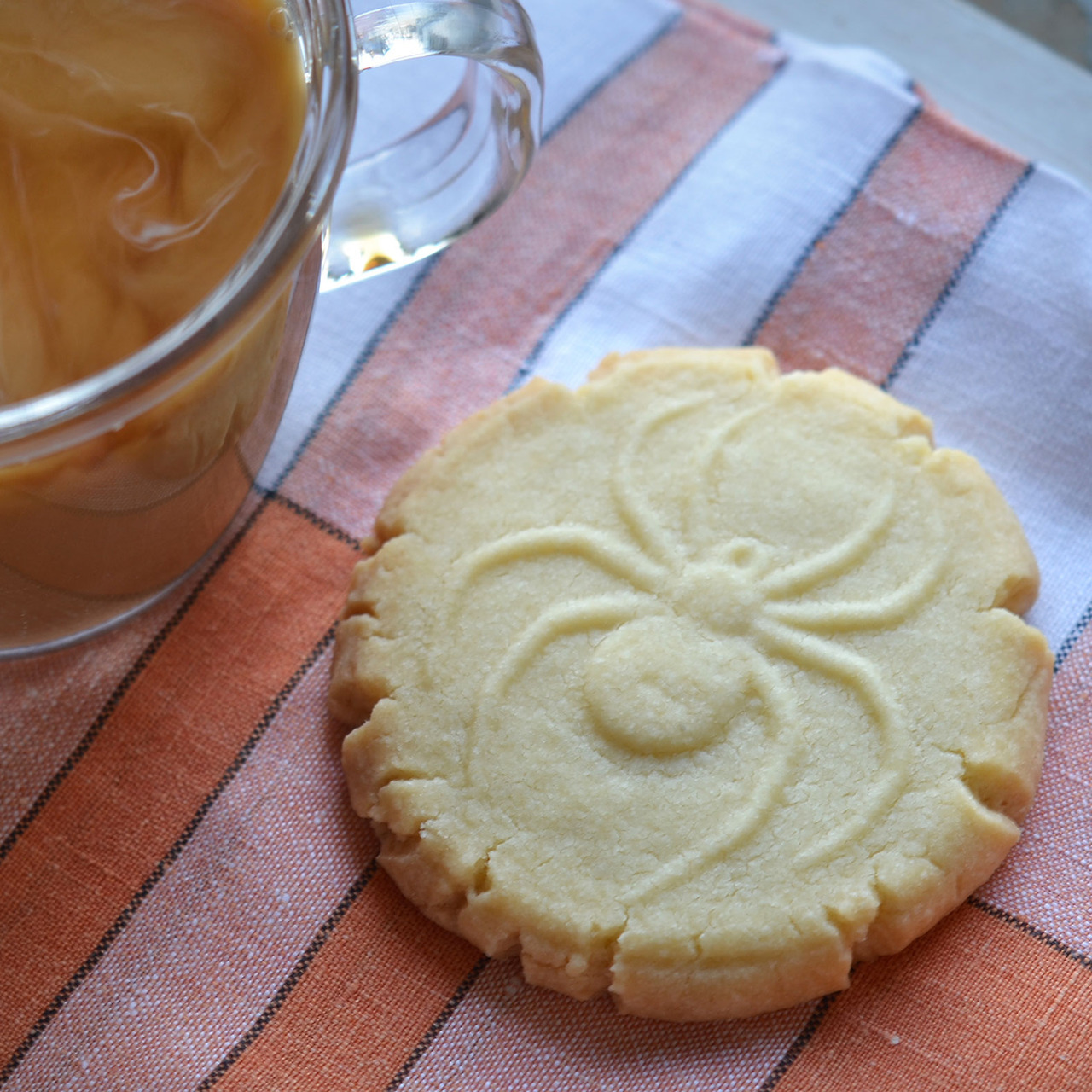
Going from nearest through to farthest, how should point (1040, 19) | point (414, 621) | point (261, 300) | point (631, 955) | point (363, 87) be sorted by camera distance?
point (261, 300), point (631, 955), point (414, 621), point (363, 87), point (1040, 19)

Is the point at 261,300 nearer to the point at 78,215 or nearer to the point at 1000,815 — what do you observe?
the point at 78,215

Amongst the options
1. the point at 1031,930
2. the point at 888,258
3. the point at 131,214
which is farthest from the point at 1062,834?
the point at 131,214

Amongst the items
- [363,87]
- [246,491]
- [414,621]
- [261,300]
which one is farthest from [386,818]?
[363,87]

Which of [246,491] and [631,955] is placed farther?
[246,491]

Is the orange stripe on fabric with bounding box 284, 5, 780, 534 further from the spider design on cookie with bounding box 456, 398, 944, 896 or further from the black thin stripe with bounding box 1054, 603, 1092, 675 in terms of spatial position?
the black thin stripe with bounding box 1054, 603, 1092, 675

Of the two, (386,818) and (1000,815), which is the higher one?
(1000,815)

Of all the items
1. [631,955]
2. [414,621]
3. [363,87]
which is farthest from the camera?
[363,87]

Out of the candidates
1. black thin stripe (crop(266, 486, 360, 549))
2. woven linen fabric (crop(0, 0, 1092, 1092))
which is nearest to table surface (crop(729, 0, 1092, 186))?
woven linen fabric (crop(0, 0, 1092, 1092))
